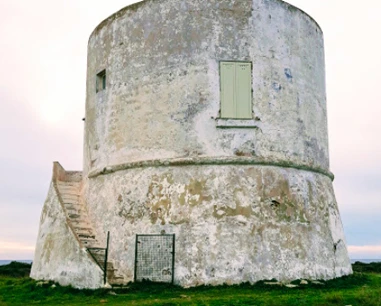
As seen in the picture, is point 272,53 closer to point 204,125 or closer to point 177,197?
point 204,125

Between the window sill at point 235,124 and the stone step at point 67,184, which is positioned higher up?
the window sill at point 235,124

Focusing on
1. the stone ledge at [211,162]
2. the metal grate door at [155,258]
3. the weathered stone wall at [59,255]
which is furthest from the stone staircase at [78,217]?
the stone ledge at [211,162]

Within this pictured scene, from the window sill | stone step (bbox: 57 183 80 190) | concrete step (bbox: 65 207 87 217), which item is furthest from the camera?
stone step (bbox: 57 183 80 190)

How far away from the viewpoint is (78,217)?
53.9 feet

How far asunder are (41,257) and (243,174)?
21.8 feet

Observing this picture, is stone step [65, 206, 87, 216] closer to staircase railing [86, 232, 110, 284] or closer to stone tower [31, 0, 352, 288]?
stone tower [31, 0, 352, 288]

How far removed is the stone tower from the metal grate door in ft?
0.57

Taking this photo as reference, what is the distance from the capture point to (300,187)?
50.0 feet

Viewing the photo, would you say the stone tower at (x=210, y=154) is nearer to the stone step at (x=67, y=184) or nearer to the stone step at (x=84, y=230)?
the stone step at (x=84, y=230)

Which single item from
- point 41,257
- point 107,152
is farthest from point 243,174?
point 41,257

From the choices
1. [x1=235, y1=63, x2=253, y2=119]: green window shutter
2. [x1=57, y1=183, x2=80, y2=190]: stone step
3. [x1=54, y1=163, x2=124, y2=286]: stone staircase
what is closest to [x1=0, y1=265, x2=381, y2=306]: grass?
[x1=54, y1=163, x2=124, y2=286]: stone staircase

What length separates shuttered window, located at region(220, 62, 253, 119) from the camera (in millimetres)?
14930

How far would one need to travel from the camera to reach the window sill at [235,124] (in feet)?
48.5

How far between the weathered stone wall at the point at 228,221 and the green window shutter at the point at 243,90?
1452mm
